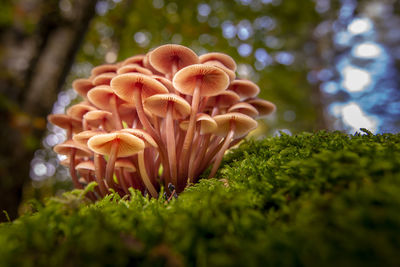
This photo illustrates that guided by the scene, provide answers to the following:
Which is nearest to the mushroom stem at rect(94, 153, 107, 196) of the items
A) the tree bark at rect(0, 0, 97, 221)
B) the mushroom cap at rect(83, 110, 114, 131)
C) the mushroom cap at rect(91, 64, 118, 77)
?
the mushroom cap at rect(83, 110, 114, 131)

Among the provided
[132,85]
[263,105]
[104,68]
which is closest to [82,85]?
[104,68]

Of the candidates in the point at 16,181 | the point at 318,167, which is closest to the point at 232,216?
the point at 318,167

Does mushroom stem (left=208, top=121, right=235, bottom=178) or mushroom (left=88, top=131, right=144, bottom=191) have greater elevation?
mushroom stem (left=208, top=121, right=235, bottom=178)

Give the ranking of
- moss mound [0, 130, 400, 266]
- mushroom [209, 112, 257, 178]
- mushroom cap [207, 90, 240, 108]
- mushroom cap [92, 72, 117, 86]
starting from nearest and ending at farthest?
moss mound [0, 130, 400, 266] → mushroom [209, 112, 257, 178] → mushroom cap [92, 72, 117, 86] → mushroom cap [207, 90, 240, 108]

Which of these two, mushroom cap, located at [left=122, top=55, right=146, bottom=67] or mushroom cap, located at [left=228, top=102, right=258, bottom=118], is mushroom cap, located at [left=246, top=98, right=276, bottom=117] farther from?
mushroom cap, located at [left=122, top=55, right=146, bottom=67]

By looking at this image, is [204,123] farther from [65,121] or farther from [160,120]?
[65,121]

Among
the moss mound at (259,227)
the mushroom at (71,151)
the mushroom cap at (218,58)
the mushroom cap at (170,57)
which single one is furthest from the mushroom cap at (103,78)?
the moss mound at (259,227)
